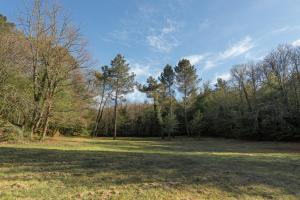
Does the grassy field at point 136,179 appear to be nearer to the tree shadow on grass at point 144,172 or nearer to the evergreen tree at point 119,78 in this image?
the tree shadow on grass at point 144,172

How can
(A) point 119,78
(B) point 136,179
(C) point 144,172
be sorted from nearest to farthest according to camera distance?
(B) point 136,179 → (C) point 144,172 → (A) point 119,78

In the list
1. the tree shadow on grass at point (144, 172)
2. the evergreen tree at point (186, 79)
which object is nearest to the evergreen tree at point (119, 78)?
the evergreen tree at point (186, 79)

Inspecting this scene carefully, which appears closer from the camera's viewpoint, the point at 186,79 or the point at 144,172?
the point at 144,172

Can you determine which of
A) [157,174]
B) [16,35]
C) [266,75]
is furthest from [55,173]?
[266,75]

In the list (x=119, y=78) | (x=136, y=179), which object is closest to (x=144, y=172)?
(x=136, y=179)

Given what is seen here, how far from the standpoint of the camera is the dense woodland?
18.5 m

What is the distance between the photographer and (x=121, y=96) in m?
43.7

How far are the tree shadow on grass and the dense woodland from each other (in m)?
8.69

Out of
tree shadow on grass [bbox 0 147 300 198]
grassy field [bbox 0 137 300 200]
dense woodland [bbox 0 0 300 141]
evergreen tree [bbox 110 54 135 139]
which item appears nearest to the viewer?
grassy field [bbox 0 137 300 200]

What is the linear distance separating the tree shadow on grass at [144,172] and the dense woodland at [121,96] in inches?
342

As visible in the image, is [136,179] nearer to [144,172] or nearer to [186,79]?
[144,172]

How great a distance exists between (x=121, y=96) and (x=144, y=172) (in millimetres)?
36629

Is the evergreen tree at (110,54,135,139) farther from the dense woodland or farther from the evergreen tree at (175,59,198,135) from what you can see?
the evergreen tree at (175,59,198,135)

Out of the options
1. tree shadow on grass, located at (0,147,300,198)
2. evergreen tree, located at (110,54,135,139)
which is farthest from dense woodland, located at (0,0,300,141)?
tree shadow on grass, located at (0,147,300,198)
